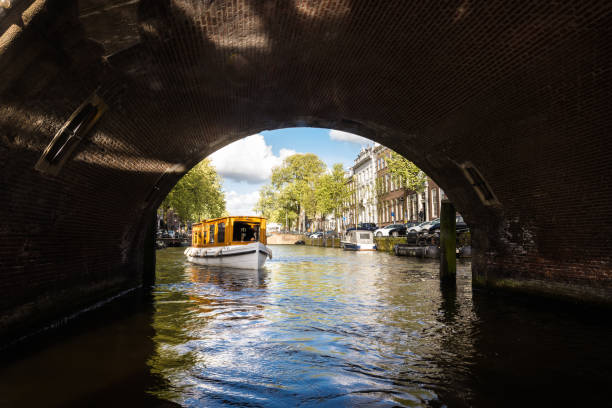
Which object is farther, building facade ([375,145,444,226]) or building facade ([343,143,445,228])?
building facade ([343,143,445,228])

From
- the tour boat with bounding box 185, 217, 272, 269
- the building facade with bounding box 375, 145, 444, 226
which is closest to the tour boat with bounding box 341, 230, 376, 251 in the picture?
the building facade with bounding box 375, 145, 444, 226

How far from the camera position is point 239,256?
20.5 m

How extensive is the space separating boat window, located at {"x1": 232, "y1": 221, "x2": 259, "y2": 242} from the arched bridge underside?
1053 cm

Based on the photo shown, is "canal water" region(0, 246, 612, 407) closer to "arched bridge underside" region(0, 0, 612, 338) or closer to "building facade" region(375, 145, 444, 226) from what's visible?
"arched bridge underside" region(0, 0, 612, 338)

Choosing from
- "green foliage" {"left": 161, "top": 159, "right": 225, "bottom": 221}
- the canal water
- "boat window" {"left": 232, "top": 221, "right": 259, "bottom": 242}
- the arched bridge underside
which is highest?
"green foliage" {"left": 161, "top": 159, "right": 225, "bottom": 221}

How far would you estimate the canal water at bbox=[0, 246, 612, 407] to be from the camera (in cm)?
436

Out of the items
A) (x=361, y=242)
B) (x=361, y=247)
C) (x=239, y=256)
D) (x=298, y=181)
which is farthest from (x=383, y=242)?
(x=298, y=181)

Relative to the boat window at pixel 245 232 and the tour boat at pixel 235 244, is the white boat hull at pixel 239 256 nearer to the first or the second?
the tour boat at pixel 235 244

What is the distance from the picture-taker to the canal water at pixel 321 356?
436cm

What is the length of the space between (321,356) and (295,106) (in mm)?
6007

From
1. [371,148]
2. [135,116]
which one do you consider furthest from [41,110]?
[371,148]

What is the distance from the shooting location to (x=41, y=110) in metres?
5.30

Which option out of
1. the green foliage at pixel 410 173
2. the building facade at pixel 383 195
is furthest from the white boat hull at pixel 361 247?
the green foliage at pixel 410 173

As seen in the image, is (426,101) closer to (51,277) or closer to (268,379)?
(268,379)
